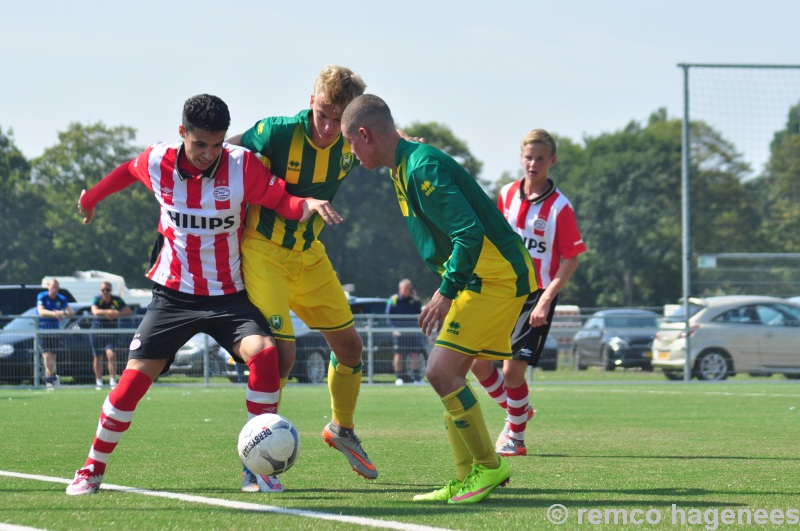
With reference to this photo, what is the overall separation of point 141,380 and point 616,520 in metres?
2.69

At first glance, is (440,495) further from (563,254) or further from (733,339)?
(733,339)

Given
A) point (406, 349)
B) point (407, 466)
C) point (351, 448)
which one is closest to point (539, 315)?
point (407, 466)

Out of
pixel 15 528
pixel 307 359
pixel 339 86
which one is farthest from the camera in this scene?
pixel 307 359

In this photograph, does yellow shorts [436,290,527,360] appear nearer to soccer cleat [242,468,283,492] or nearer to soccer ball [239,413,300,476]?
soccer ball [239,413,300,476]

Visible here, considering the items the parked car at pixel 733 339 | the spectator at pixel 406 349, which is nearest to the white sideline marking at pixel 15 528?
the spectator at pixel 406 349

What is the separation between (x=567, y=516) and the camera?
210 inches

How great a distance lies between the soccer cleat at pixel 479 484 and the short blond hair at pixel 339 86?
2.19 metres

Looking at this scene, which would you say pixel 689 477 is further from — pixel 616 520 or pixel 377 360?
pixel 377 360

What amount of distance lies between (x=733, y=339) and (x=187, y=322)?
17.0m

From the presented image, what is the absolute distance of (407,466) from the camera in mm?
7664

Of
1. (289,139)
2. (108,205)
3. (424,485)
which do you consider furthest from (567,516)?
(108,205)

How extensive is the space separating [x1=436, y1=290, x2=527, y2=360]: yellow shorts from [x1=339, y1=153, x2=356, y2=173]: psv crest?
1.50 metres

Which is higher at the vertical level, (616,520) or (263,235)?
(263,235)

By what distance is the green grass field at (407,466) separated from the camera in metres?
5.43
